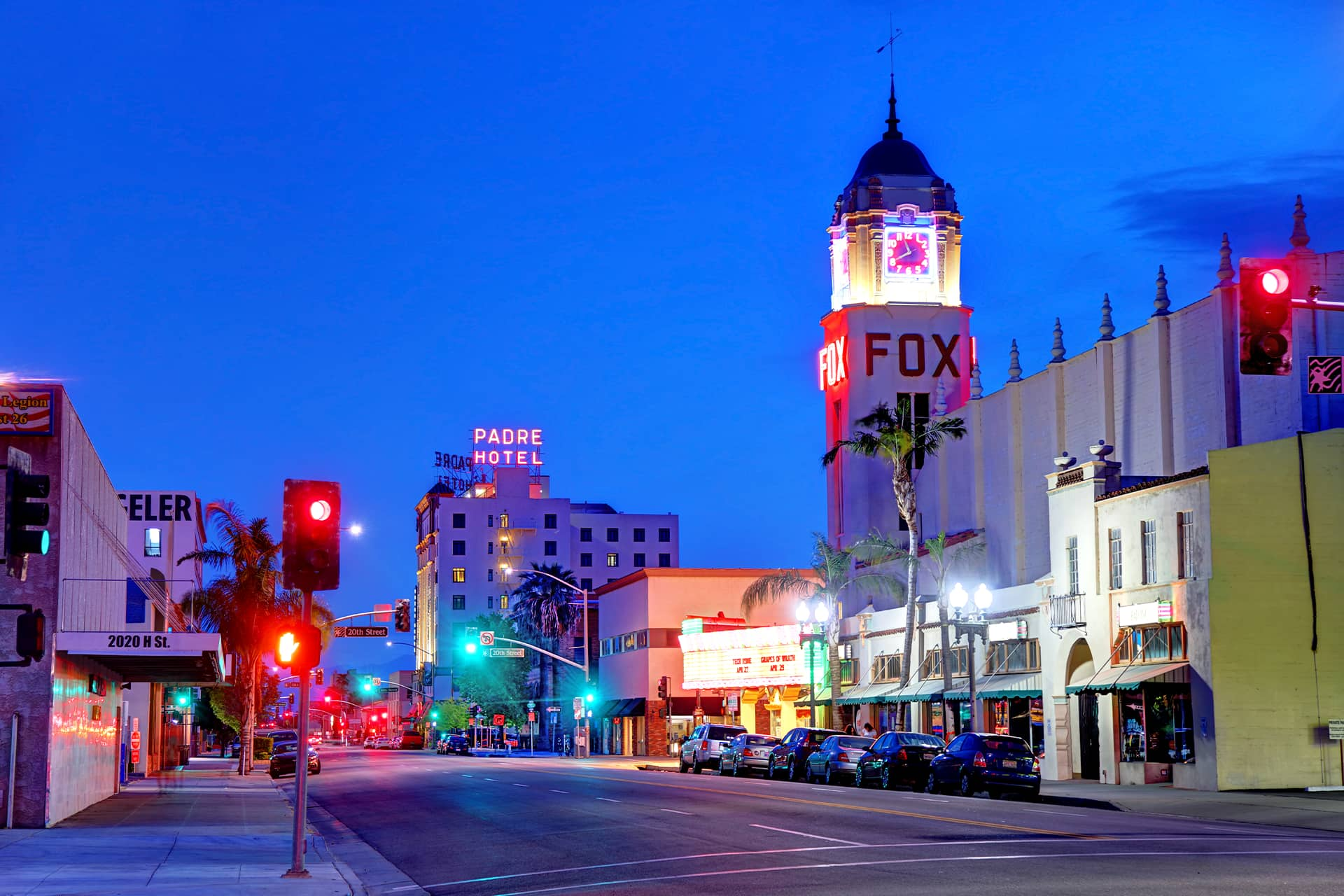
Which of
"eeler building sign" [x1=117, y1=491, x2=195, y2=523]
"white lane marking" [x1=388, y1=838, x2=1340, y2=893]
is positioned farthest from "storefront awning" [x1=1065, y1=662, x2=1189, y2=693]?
"eeler building sign" [x1=117, y1=491, x2=195, y2=523]

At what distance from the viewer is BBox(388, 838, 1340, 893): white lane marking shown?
1884 centimetres

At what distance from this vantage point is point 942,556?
190ft

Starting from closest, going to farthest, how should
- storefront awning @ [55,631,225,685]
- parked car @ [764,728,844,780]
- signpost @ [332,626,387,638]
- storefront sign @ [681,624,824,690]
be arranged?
storefront awning @ [55,631,225,685]
signpost @ [332,626,387,638]
parked car @ [764,728,844,780]
storefront sign @ [681,624,824,690]

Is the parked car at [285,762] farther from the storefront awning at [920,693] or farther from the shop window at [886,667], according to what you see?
the shop window at [886,667]

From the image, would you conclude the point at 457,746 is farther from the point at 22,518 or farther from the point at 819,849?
the point at 22,518

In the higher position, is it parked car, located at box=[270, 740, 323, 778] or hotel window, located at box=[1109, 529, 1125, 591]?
hotel window, located at box=[1109, 529, 1125, 591]

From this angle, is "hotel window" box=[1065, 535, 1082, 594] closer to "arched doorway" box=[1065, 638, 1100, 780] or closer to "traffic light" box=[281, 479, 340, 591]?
"arched doorway" box=[1065, 638, 1100, 780]

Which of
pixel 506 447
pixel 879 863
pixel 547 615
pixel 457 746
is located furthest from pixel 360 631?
pixel 506 447

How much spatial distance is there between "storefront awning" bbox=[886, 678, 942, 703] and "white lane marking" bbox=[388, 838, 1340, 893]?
3038cm

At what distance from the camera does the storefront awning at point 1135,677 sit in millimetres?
38719

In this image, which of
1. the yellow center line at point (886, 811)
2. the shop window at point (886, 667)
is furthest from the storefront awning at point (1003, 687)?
the yellow center line at point (886, 811)

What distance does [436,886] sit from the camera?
61.0 feet

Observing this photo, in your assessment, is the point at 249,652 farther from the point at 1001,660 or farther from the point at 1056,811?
the point at 1056,811

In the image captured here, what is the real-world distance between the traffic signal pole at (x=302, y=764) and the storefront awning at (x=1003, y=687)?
1224 inches
